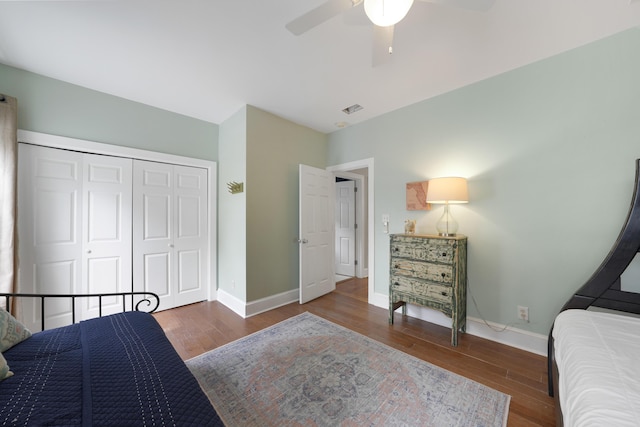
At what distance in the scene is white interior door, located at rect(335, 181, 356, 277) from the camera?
4824 mm

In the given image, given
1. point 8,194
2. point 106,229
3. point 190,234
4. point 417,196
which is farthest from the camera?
point 190,234

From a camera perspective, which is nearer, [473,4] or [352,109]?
[473,4]

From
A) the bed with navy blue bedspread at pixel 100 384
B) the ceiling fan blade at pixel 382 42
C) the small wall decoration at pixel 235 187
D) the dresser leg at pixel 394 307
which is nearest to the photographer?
the bed with navy blue bedspread at pixel 100 384

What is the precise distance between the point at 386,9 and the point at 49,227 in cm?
351

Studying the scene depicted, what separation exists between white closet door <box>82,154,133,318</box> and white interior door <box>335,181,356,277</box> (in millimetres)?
3478

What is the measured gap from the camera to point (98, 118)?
2.60 m

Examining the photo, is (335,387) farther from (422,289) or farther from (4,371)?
(4,371)

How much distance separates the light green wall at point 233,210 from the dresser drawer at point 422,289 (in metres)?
1.83

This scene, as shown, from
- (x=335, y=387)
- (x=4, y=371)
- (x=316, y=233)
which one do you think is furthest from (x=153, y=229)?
(x=335, y=387)

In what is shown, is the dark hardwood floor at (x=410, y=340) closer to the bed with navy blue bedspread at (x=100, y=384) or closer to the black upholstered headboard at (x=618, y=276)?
the black upholstered headboard at (x=618, y=276)

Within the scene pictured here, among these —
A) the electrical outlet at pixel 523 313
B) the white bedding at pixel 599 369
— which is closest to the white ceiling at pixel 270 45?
the white bedding at pixel 599 369

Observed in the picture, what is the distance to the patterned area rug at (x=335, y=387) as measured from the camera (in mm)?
1453

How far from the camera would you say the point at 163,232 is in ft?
10.1

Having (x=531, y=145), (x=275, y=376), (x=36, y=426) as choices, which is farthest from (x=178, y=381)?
(x=531, y=145)
